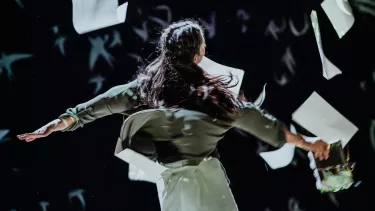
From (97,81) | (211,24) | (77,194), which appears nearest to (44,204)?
(77,194)

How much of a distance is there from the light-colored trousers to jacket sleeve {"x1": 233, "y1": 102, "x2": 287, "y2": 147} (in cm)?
11

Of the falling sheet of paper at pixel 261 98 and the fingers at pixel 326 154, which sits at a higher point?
the fingers at pixel 326 154

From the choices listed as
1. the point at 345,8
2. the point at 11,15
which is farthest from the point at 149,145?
the point at 345,8

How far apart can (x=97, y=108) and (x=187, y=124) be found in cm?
28

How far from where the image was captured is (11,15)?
145 centimetres

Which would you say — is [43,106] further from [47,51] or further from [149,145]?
[149,145]

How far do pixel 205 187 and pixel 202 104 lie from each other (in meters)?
0.18

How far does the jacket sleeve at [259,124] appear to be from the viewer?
3.56 feet

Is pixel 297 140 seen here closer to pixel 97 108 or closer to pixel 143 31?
pixel 97 108

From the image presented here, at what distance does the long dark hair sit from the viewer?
1044mm

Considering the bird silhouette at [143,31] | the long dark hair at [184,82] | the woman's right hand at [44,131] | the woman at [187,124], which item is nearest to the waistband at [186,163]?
the woman at [187,124]

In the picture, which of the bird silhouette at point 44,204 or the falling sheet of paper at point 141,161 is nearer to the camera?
the falling sheet of paper at point 141,161

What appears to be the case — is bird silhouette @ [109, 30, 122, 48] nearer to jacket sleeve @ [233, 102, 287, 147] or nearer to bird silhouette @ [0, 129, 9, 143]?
bird silhouette @ [0, 129, 9, 143]

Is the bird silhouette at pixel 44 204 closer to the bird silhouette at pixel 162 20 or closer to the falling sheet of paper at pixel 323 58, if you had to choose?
the bird silhouette at pixel 162 20
